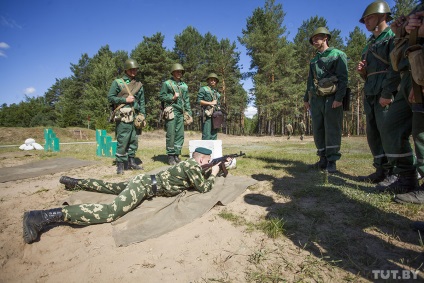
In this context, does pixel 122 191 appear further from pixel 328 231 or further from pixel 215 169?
→ pixel 328 231

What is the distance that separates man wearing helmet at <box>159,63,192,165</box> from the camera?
21.4 feet

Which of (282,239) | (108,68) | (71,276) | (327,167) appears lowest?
(71,276)

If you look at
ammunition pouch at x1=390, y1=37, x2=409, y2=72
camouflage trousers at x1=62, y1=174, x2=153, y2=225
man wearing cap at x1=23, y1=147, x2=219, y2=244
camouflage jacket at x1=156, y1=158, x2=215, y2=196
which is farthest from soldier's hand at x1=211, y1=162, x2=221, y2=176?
ammunition pouch at x1=390, y1=37, x2=409, y2=72

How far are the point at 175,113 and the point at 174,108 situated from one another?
0.14 meters

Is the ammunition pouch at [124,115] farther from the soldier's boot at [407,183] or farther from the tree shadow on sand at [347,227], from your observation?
the soldier's boot at [407,183]

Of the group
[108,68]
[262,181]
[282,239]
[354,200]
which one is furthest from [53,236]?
[108,68]

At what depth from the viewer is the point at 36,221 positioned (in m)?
2.66

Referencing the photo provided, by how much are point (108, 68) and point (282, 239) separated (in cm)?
3829

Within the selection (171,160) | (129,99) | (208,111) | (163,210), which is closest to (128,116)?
(129,99)

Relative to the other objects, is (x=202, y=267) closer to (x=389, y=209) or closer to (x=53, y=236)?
(x=53, y=236)

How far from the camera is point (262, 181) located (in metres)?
4.59

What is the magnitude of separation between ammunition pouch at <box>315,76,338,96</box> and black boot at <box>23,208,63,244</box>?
495cm

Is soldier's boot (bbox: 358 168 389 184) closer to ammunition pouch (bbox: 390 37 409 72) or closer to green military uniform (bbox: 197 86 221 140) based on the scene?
ammunition pouch (bbox: 390 37 409 72)

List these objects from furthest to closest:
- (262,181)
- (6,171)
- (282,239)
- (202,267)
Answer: (6,171), (262,181), (282,239), (202,267)
